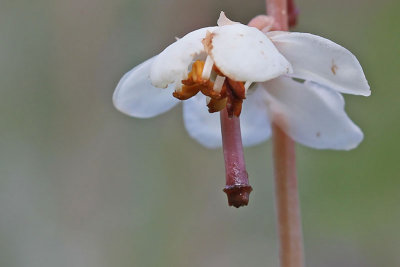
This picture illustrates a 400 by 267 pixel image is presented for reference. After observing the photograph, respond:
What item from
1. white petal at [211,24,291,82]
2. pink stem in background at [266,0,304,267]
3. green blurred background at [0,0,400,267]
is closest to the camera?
white petal at [211,24,291,82]

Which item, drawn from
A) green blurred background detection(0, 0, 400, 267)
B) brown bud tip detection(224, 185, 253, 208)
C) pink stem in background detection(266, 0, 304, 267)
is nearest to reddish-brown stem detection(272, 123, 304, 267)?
pink stem in background detection(266, 0, 304, 267)

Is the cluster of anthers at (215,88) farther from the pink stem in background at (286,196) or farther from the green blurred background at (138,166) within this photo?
the green blurred background at (138,166)

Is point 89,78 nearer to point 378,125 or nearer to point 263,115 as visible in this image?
point 378,125

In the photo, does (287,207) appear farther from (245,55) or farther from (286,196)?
(245,55)

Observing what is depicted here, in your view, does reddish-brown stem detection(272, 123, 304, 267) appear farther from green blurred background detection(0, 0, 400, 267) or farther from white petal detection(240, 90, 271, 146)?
green blurred background detection(0, 0, 400, 267)

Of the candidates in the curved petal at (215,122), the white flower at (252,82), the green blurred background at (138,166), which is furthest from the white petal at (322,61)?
the green blurred background at (138,166)

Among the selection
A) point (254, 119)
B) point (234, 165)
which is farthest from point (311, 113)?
point (234, 165)

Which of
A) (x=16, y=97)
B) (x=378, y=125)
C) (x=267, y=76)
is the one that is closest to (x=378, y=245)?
(x=378, y=125)

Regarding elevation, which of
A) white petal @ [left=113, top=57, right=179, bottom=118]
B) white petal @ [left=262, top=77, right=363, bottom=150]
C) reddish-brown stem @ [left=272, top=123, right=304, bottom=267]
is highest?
white petal @ [left=113, top=57, right=179, bottom=118]
